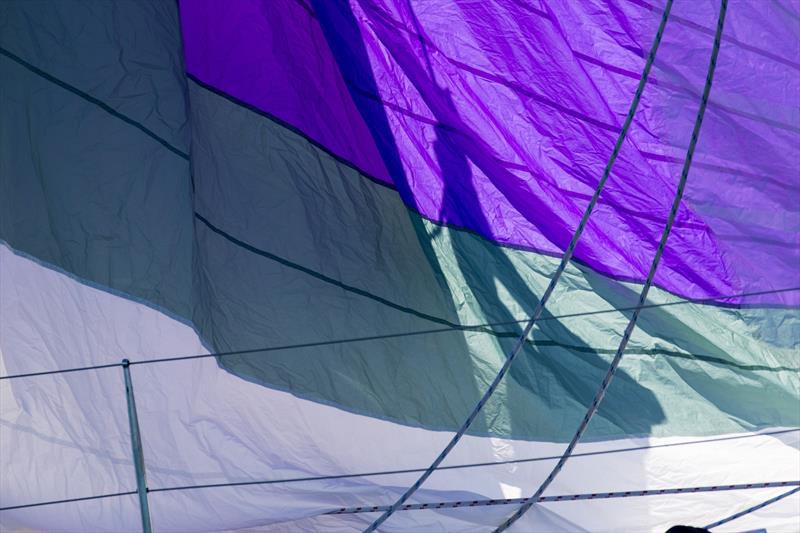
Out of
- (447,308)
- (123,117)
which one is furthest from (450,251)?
(123,117)

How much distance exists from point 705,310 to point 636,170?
0.35 m

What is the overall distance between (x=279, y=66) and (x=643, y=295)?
97cm

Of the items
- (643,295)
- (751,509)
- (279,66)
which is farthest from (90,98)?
(751,509)

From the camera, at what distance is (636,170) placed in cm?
271

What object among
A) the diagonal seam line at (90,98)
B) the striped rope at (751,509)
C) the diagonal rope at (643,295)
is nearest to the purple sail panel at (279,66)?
the diagonal seam line at (90,98)

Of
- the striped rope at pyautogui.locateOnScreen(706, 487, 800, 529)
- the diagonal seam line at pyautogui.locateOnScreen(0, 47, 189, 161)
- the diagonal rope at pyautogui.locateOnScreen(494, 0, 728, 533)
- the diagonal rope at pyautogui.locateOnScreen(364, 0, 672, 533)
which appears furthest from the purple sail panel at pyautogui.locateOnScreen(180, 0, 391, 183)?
the striped rope at pyautogui.locateOnScreen(706, 487, 800, 529)

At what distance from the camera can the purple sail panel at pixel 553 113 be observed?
2.66 metres

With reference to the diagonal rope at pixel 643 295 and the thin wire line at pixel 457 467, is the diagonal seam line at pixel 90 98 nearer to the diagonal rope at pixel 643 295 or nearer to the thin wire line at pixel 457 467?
the thin wire line at pixel 457 467

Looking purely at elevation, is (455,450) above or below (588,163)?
below

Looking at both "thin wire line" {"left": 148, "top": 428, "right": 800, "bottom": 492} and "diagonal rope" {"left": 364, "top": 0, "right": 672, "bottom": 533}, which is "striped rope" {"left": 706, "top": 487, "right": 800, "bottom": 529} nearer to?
"thin wire line" {"left": 148, "top": 428, "right": 800, "bottom": 492}

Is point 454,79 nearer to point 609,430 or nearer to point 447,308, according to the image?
point 447,308

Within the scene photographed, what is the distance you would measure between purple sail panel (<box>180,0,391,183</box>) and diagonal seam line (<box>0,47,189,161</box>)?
17 centimetres

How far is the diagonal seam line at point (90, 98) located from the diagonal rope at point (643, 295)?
3.54ft

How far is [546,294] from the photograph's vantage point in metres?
2.75
